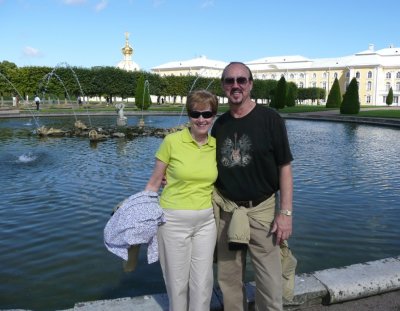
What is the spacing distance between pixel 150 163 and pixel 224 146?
8141 mm

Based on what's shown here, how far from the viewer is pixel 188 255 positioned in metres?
2.61

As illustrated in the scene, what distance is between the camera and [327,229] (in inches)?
220

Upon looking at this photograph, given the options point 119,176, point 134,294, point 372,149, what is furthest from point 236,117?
point 372,149

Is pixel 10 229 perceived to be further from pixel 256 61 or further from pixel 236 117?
pixel 256 61

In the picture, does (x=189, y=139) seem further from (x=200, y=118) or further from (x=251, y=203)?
(x=251, y=203)

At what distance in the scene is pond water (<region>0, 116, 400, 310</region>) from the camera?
4086mm

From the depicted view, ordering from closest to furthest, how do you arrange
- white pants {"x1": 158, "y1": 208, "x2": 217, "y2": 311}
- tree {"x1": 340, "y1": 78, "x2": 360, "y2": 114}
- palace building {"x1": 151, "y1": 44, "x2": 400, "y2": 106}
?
white pants {"x1": 158, "y1": 208, "x2": 217, "y2": 311} → tree {"x1": 340, "y1": 78, "x2": 360, "y2": 114} → palace building {"x1": 151, "y1": 44, "x2": 400, "y2": 106}

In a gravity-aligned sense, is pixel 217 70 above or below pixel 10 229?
above

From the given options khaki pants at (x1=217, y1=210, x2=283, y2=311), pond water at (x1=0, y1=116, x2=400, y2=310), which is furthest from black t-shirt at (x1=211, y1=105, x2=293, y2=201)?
pond water at (x1=0, y1=116, x2=400, y2=310)

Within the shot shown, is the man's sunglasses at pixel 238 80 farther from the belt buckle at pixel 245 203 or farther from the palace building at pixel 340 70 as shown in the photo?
the palace building at pixel 340 70

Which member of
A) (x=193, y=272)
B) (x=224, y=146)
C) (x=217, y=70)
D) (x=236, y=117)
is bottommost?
(x=193, y=272)

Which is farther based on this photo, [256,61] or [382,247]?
[256,61]

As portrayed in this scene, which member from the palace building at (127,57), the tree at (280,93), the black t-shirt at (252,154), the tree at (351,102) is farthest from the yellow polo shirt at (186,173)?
the palace building at (127,57)

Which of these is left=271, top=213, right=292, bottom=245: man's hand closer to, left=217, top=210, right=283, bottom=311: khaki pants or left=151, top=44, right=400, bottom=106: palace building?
left=217, top=210, right=283, bottom=311: khaki pants
